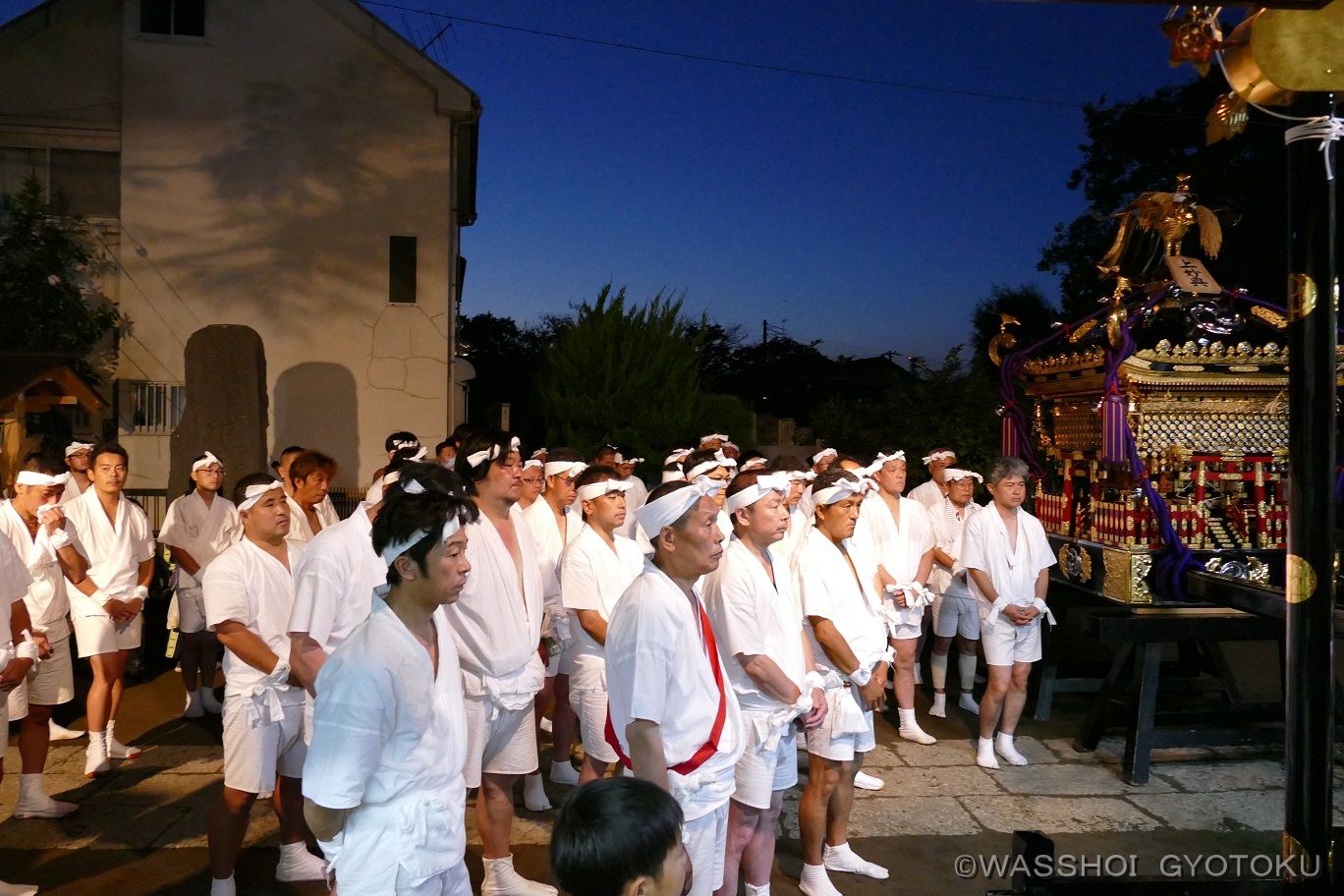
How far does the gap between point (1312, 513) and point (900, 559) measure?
4.43 meters

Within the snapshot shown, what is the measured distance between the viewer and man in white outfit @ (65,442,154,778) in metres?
6.10

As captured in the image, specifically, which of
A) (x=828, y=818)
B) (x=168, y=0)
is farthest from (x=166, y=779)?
(x=168, y=0)

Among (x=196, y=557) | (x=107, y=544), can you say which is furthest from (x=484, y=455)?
(x=196, y=557)

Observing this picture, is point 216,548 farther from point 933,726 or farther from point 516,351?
point 516,351

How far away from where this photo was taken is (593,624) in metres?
5.20

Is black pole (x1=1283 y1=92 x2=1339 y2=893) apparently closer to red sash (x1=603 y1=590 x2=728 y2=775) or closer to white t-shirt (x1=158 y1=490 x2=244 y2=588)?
red sash (x1=603 y1=590 x2=728 y2=775)

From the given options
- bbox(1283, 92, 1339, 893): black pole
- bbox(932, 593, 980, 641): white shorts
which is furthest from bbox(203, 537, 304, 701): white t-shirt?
bbox(932, 593, 980, 641): white shorts

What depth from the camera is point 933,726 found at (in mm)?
7344

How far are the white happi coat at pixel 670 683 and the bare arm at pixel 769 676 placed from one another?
63cm

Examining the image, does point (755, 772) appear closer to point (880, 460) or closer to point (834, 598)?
point (834, 598)

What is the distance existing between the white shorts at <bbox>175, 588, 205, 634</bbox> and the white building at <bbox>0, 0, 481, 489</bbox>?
8.15 metres

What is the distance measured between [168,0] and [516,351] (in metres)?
19.4

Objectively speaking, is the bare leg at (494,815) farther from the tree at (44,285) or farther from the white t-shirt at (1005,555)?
the tree at (44,285)

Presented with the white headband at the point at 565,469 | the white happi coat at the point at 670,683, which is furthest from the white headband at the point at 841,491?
the white headband at the point at 565,469
